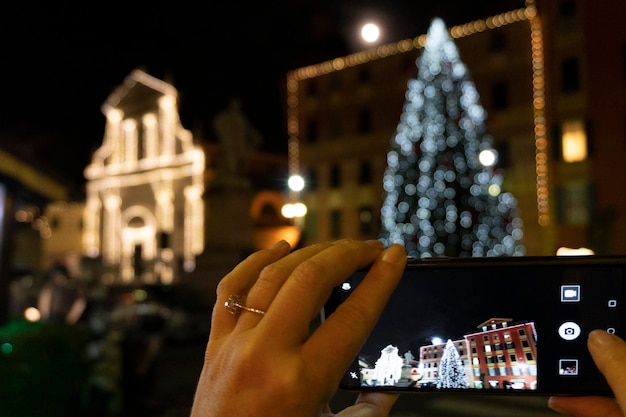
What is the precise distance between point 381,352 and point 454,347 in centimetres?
16

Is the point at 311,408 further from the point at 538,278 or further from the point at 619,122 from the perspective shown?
the point at 619,122

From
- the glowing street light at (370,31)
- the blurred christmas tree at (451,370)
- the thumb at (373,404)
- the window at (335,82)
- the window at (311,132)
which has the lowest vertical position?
the thumb at (373,404)

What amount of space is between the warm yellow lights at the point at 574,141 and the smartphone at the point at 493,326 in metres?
26.9

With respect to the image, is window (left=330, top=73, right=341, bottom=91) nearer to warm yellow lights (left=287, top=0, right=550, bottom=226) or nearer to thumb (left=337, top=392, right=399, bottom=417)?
warm yellow lights (left=287, top=0, right=550, bottom=226)

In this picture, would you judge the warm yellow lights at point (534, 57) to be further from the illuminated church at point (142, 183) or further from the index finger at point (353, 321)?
the index finger at point (353, 321)

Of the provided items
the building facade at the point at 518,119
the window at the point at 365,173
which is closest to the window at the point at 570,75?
the building facade at the point at 518,119

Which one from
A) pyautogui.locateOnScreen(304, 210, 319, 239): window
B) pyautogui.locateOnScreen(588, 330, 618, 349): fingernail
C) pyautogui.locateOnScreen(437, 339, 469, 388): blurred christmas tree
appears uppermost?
pyautogui.locateOnScreen(304, 210, 319, 239): window

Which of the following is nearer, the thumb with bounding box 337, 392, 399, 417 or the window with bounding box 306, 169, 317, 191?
the thumb with bounding box 337, 392, 399, 417

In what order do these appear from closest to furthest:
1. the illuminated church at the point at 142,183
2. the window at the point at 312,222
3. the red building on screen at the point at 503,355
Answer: the red building on screen at the point at 503,355 < the window at the point at 312,222 < the illuminated church at the point at 142,183

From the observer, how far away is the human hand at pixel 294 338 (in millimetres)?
1021

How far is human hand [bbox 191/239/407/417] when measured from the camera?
1.02m

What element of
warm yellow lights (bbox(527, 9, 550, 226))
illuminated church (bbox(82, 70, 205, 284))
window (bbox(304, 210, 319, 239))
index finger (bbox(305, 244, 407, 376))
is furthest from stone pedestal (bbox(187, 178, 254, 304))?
index finger (bbox(305, 244, 407, 376))

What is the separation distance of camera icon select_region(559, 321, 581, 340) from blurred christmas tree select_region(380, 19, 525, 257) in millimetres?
21082

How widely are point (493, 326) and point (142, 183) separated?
39819 mm
